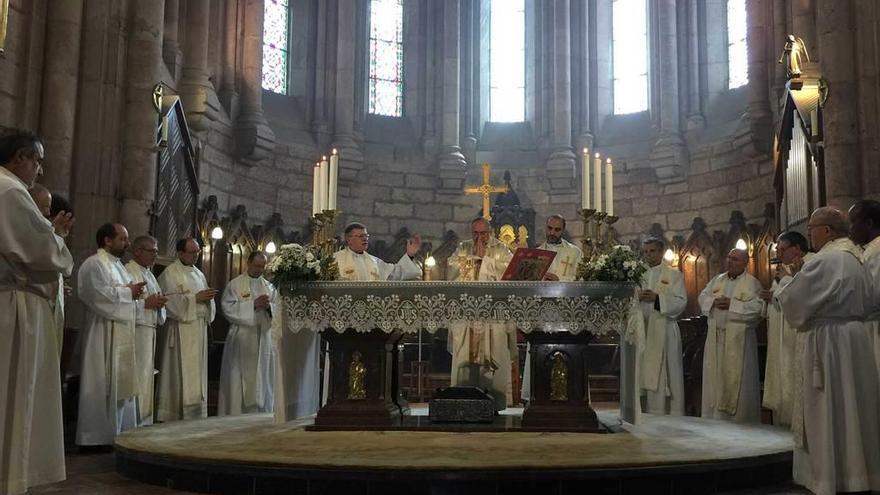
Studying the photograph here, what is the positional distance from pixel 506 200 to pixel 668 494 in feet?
35.9

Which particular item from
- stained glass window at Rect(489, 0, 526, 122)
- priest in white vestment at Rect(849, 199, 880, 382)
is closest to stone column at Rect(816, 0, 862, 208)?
priest in white vestment at Rect(849, 199, 880, 382)

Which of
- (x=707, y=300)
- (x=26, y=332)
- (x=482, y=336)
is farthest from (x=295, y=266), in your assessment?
(x=707, y=300)

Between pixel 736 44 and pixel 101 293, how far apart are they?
39.0ft

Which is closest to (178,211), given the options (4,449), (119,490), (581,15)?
(119,490)

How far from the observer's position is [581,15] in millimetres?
17156

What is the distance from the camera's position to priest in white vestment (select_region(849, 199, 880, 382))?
5523mm

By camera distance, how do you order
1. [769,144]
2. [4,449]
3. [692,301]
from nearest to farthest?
[4,449] → [769,144] → [692,301]

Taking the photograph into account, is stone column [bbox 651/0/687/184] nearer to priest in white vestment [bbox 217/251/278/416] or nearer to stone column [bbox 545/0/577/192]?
stone column [bbox 545/0/577/192]

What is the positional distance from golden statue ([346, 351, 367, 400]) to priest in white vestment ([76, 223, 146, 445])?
189cm

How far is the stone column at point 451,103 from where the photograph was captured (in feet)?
55.4

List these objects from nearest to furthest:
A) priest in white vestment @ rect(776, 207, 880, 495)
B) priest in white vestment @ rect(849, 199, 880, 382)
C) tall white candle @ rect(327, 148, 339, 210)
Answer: priest in white vestment @ rect(776, 207, 880, 495), priest in white vestment @ rect(849, 199, 880, 382), tall white candle @ rect(327, 148, 339, 210)

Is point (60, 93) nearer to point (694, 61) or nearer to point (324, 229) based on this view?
point (324, 229)

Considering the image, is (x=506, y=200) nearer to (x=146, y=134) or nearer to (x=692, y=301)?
(x=692, y=301)

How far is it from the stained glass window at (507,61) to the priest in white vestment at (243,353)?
9172 millimetres
